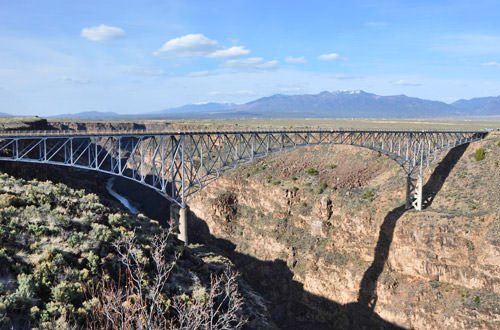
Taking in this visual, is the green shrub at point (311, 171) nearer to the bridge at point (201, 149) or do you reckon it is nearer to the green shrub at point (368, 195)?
the green shrub at point (368, 195)

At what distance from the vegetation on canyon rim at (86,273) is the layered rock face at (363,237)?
26.7 metres

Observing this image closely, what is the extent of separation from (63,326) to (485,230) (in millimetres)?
41052

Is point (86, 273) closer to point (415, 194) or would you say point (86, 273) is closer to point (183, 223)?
point (183, 223)

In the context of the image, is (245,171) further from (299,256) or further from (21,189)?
(21,189)

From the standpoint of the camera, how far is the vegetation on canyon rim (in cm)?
1259

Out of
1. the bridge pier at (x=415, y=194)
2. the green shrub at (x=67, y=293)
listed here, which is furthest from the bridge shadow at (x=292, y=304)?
the green shrub at (x=67, y=293)

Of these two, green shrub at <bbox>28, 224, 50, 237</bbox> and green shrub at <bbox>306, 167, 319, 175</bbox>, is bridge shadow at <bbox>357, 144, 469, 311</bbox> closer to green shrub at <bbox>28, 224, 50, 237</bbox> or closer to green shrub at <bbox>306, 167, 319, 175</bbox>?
green shrub at <bbox>306, 167, 319, 175</bbox>

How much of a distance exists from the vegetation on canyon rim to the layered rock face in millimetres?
26740

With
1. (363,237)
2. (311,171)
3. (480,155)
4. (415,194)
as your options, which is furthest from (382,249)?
(480,155)

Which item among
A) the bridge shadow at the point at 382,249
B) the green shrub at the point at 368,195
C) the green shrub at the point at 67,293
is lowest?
the bridge shadow at the point at 382,249

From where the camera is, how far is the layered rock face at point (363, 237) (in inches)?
1523

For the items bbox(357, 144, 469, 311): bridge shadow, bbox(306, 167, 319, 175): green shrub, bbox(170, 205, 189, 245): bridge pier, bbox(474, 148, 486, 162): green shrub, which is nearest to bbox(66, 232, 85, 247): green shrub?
bbox(170, 205, 189, 245): bridge pier

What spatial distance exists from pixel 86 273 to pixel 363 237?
38340 mm

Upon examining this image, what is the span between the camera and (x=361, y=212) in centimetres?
4816
